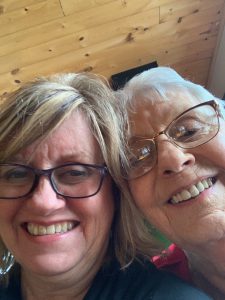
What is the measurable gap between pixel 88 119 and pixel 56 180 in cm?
21

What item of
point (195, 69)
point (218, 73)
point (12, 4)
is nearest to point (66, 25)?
point (12, 4)

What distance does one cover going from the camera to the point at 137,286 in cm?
118

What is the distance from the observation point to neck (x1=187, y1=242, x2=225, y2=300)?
47.3 inches

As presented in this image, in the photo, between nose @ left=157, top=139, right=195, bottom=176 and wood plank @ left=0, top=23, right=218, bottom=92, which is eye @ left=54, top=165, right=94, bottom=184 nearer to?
nose @ left=157, top=139, right=195, bottom=176

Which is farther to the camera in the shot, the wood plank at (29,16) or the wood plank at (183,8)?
the wood plank at (183,8)

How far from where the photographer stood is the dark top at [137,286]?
3.67ft

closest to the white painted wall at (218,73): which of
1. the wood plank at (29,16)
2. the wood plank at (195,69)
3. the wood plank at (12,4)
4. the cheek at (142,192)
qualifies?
the wood plank at (195,69)

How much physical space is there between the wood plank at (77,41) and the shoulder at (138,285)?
185 cm

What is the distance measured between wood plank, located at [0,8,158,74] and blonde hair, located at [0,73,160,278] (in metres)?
1.51

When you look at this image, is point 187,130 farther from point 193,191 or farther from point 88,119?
point 88,119

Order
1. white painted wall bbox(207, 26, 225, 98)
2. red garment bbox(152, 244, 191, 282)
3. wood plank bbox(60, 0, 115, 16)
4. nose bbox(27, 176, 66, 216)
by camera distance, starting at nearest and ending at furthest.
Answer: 1. nose bbox(27, 176, 66, 216)
2. red garment bbox(152, 244, 191, 282)
3. wood plank bbox(60, 0, 115, 16)
4. white painted wall bbox(207, 26, 225, 98)

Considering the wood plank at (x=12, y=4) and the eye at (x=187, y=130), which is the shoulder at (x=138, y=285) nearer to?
the eye at (x=187, y=130)

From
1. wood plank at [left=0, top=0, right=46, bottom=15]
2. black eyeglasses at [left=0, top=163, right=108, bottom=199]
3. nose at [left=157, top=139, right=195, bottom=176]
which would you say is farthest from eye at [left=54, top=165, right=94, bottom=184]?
wood plank at [left=0, top=0, right=46, bottom=15]

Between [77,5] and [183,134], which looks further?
[77,5]
